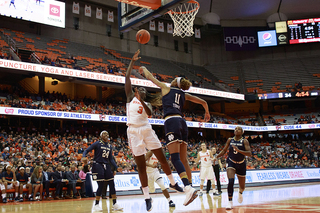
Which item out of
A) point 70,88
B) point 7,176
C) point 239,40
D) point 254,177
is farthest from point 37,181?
point 239,40

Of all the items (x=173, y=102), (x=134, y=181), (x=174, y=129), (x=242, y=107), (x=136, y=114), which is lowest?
(x=134, y=181)

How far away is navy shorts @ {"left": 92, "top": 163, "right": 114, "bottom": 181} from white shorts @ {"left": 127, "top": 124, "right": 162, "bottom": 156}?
2.72m

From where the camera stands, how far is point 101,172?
7.82 meters

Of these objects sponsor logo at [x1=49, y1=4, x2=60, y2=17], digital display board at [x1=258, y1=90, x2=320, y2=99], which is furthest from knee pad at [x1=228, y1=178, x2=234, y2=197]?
digital display board at [x1=258, y1=90, x2=320, y2=99]

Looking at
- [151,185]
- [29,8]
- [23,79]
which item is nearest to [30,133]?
[23,79]

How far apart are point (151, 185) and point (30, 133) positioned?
14.6m

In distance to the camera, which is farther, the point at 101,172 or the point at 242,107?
the point at 242,107

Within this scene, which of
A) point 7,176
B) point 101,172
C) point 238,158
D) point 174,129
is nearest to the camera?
point 174,129

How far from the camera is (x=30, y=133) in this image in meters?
21.3

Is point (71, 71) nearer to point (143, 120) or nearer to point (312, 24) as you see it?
point (143, 120)

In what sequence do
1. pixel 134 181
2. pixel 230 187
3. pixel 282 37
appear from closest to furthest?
pixel 230 187 → pixel 134 181 → pixel 282 37

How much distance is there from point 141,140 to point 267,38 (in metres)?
37.7

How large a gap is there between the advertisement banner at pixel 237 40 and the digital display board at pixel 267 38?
0.72 m

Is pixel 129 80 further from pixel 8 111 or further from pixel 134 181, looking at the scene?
pixel 8 111
